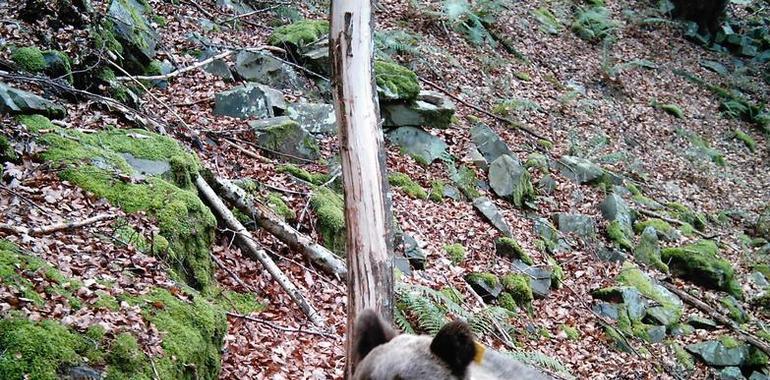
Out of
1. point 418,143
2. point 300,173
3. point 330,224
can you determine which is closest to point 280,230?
point 330,224

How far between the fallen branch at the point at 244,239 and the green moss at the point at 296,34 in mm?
5324

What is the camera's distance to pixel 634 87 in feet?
64.8

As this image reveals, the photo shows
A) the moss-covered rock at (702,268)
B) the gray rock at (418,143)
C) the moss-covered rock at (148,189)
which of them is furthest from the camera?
the moss-covered rock at (702,268)

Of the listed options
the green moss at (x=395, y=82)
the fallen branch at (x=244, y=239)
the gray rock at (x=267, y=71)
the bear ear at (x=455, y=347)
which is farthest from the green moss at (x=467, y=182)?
the bear ear at (x=455, y=347)

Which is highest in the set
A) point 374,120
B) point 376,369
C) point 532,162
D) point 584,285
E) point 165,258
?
point 374,120

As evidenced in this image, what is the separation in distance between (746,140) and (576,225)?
36.3ft

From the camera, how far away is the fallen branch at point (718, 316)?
11.0 metres

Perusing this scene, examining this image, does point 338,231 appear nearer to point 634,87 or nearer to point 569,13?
point 634,87

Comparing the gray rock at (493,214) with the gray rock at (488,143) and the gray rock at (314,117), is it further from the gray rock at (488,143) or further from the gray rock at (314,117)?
the gray rock at (314,117)

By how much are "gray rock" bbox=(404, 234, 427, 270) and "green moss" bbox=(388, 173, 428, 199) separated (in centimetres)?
157

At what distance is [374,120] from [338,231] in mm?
2617

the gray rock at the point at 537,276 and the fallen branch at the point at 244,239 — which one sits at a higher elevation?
the fallen branch at the point at 244,239

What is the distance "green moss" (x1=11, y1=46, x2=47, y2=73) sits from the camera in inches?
286

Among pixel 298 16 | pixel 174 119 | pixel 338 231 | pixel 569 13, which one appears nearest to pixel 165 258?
pixel 338 231
